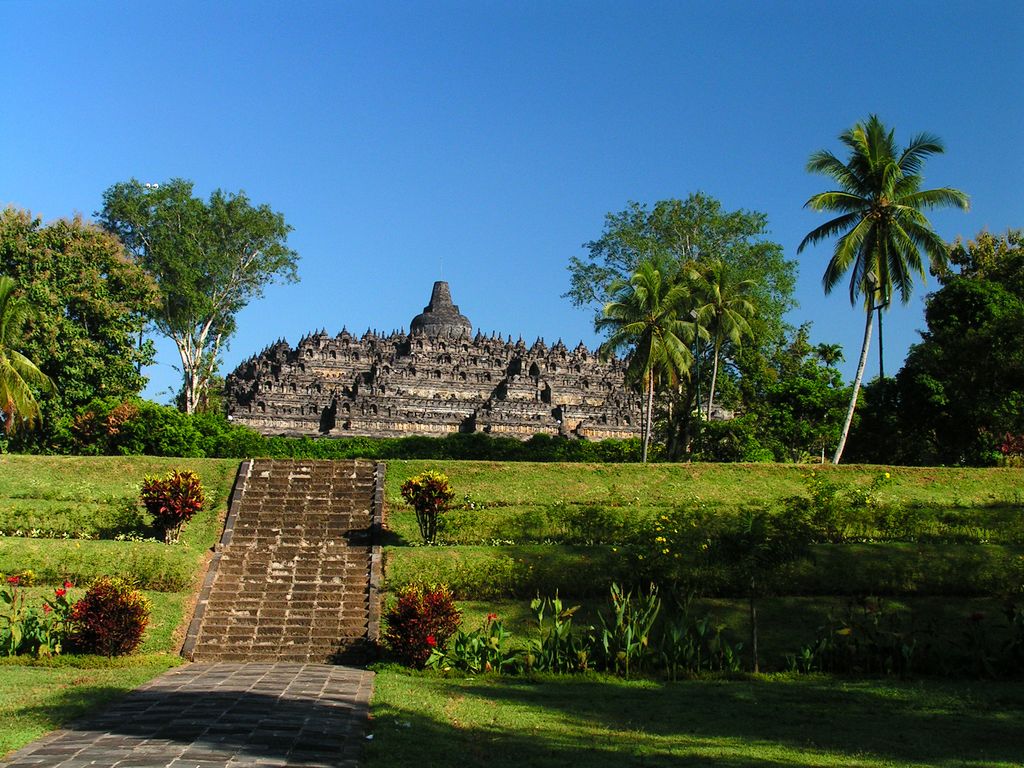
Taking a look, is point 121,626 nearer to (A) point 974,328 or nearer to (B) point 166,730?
(B) point 166,730

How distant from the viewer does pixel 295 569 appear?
72.2 feet

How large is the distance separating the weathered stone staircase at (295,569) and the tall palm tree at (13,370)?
850cm

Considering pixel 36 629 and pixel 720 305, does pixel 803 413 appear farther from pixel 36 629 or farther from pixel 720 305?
pixel 36 629

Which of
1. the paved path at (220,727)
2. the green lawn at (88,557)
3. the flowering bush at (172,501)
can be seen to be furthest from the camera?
the flowering bush at (172,501)

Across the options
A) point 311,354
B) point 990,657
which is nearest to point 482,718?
point 990,657

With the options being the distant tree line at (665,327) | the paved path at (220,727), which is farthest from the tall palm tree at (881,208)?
the paved path at (220,727)

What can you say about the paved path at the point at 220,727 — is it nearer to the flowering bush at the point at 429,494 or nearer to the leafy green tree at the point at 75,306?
the flowering bush at the point at 429,494

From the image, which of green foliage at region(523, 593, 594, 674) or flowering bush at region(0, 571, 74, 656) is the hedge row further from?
flowering bush at region(0, 571, 74, 656)

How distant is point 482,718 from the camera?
13.3m

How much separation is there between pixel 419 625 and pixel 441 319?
65.7 metres

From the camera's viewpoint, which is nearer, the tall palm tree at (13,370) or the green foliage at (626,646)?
the green foliage at (626,646)

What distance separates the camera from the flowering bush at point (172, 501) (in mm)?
22750

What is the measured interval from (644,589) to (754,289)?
31241mm

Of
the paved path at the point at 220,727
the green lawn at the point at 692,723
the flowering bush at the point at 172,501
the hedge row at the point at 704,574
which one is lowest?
the paved path at the point at 220,727
